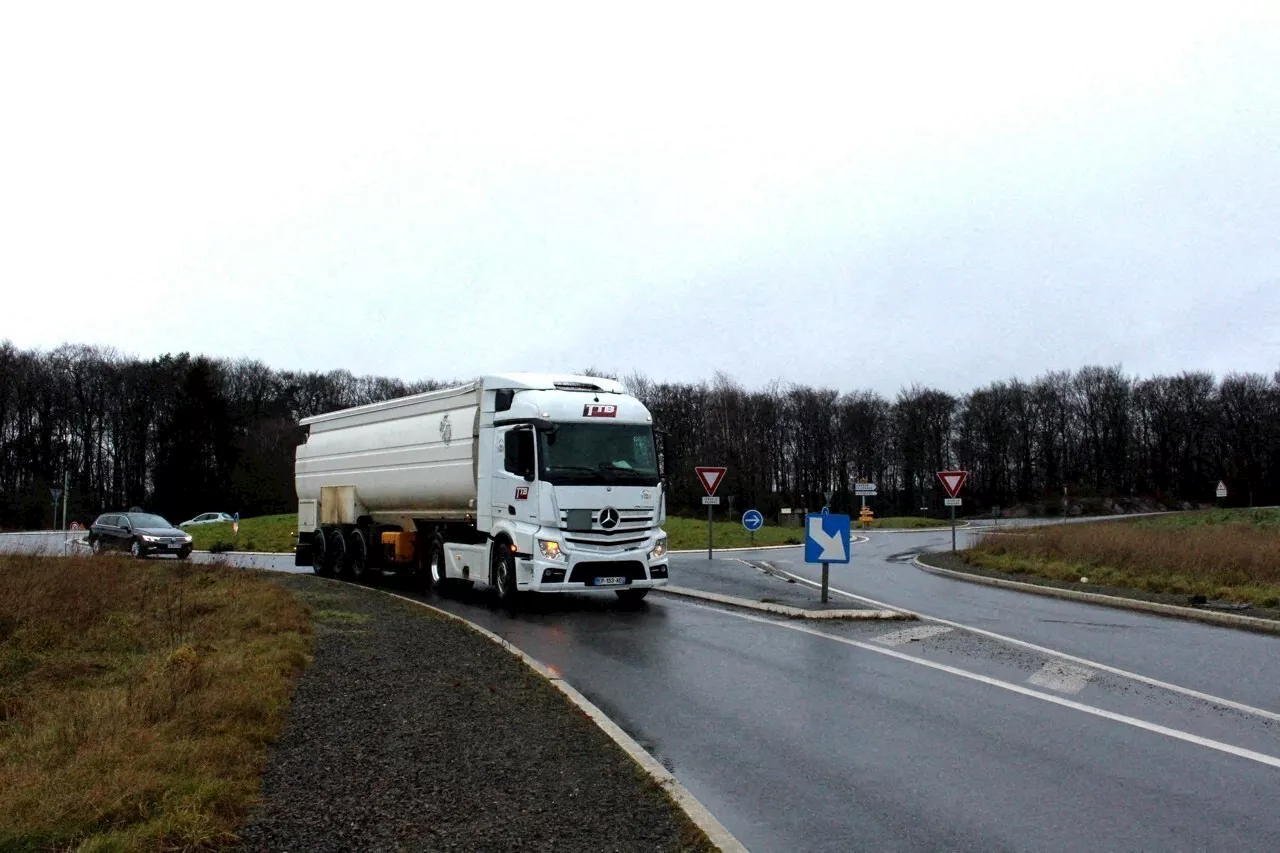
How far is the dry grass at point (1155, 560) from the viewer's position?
18375 millimetres

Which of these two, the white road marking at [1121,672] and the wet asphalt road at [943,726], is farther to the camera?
the white road marking at [1121,672]

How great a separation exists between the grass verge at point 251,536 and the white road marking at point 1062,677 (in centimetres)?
3168

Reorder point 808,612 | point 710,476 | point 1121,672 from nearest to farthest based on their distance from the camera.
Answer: point 1121,672 → point 808,612 → point 710,476

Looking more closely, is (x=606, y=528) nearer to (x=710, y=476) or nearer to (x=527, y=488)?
(x=527, y=488)

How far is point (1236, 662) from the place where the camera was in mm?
10891

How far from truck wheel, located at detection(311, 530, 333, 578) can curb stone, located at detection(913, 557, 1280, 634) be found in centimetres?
1470

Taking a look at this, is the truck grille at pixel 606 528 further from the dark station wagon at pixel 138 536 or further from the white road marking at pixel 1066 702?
the dark station wagon at pixel 138 536

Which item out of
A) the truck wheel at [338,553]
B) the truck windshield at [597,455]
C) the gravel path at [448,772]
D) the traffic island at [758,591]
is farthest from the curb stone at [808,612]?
the truck wheel at [338,553]

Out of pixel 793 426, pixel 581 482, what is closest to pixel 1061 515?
pixel 793 426

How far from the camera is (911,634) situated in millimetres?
12805

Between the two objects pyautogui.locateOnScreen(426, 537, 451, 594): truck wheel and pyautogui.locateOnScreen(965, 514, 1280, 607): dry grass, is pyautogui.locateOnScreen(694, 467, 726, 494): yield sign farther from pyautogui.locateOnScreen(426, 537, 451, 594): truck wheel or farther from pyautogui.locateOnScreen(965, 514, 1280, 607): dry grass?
pyautogui.locateOnScreen(426, 537, 451, 594): truck wheel

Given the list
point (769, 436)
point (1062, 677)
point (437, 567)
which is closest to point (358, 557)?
point (437, 567)

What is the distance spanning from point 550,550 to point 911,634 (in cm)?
543

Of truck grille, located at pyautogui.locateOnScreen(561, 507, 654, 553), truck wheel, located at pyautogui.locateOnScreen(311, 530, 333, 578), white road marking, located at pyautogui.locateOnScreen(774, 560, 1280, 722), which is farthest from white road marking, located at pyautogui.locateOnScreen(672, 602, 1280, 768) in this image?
truck wheel, located at pyautogui.locateOnScreen(311, 530, 333, 578)
